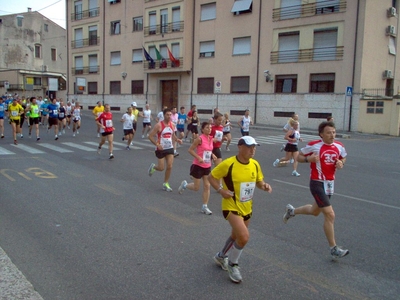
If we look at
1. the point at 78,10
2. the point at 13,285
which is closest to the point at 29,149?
the point at 13,285

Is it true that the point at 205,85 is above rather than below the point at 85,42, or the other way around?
below

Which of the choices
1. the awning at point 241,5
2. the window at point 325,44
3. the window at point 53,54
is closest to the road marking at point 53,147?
the window at point 325,44

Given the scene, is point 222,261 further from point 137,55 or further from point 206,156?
point 137,55

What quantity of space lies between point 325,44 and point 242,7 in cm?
760

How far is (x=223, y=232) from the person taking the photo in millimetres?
5750

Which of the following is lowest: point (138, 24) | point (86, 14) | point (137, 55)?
point (137, 55)

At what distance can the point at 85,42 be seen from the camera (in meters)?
44.6

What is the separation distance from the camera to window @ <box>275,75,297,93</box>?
29.5 meters

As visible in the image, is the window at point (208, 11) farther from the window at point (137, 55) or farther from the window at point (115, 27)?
the window at point (115, 27)

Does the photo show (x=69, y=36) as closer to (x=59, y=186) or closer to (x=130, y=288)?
(x=59, y=186)

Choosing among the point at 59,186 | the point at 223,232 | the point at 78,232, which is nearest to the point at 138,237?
the point at 78,232

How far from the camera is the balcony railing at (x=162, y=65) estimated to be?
3559 cm

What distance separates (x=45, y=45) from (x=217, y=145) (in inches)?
2302

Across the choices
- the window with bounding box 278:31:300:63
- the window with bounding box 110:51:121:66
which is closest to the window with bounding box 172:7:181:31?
the window with bounding box 110:51:121:66
